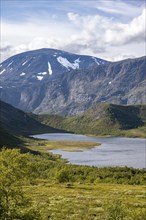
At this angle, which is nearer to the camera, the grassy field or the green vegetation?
the green vegetation

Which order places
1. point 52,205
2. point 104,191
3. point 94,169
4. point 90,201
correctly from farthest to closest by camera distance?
1. point 94,169
2. point 104,191
3. point 90,201
4. point 52,205

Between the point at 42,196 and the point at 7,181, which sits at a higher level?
the point at 7,181

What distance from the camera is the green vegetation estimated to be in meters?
46.1

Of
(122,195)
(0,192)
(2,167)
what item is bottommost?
(122,195)

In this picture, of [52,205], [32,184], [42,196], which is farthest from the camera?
[32,184]

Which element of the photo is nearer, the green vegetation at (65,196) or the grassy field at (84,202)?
the green vegetation at (65,196)

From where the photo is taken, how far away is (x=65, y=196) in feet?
293

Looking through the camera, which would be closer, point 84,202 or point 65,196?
point 84,202

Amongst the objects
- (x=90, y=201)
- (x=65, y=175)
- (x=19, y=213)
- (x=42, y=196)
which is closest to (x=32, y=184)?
(x=65, y=175)

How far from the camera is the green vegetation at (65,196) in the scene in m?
46.1

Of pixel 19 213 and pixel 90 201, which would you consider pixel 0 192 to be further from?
pixel 90 201

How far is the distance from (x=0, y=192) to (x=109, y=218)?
13.5m

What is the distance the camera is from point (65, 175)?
5133 inches

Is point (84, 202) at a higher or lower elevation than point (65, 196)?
lower
